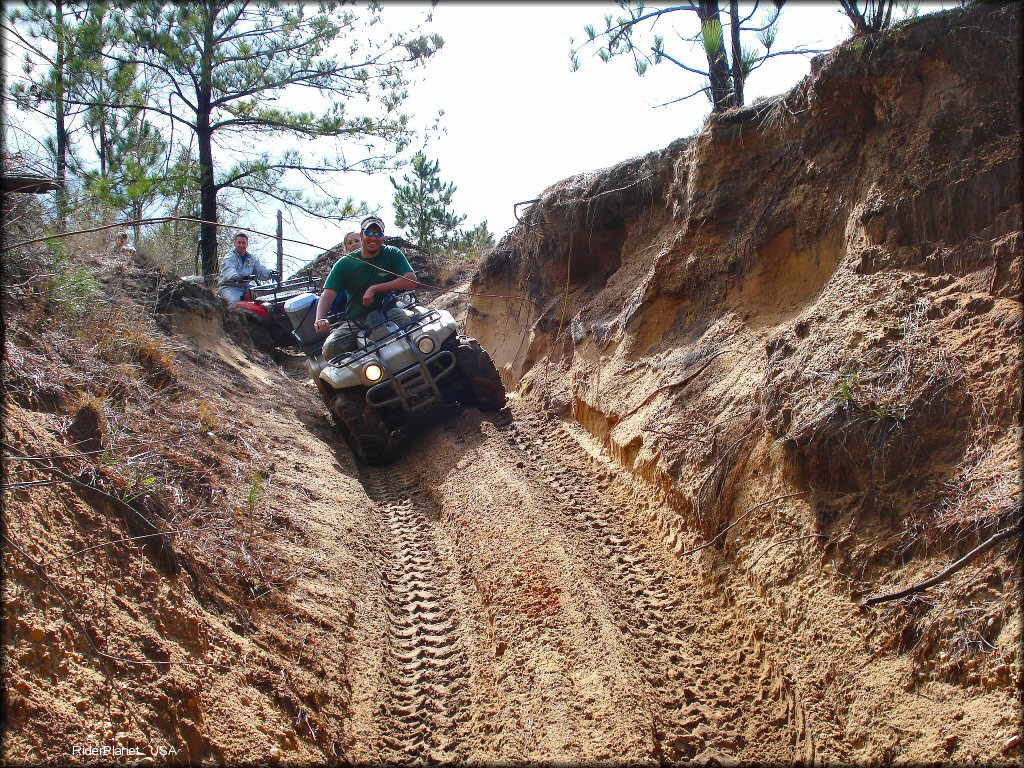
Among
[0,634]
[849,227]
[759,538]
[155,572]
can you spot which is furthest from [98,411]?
[849,227]

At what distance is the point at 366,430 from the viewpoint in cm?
656

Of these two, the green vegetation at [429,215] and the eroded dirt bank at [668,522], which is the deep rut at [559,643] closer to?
the eroded dirt bank at [668,522]

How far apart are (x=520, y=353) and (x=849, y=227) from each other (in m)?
4.75

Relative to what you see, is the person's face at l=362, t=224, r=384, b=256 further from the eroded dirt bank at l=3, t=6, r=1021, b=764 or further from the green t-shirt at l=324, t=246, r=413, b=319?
the eroded dirt bank at l=3, t=6, r=1021, b=764

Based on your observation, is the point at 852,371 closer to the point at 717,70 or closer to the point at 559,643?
the point at 559,643

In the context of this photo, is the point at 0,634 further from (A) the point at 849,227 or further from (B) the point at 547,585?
(A) the point at 849,227

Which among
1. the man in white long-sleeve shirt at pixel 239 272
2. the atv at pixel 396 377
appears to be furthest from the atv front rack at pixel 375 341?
the man in white long-sleeve shirt at pixel 239 272

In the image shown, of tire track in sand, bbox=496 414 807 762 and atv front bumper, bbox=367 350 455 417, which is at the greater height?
atv front bumper, bbox=367 350 455 417

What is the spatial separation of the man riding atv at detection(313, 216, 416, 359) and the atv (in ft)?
0.34

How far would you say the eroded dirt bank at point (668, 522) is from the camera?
263cm

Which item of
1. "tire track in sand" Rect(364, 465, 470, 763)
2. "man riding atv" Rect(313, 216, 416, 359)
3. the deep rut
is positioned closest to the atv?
"man riding atv" Rect(313, 216, 416, 359)

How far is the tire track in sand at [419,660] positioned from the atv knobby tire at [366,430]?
1.42 meters

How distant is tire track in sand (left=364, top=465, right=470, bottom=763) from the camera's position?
3066 mm

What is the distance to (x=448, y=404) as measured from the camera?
7344 mm
